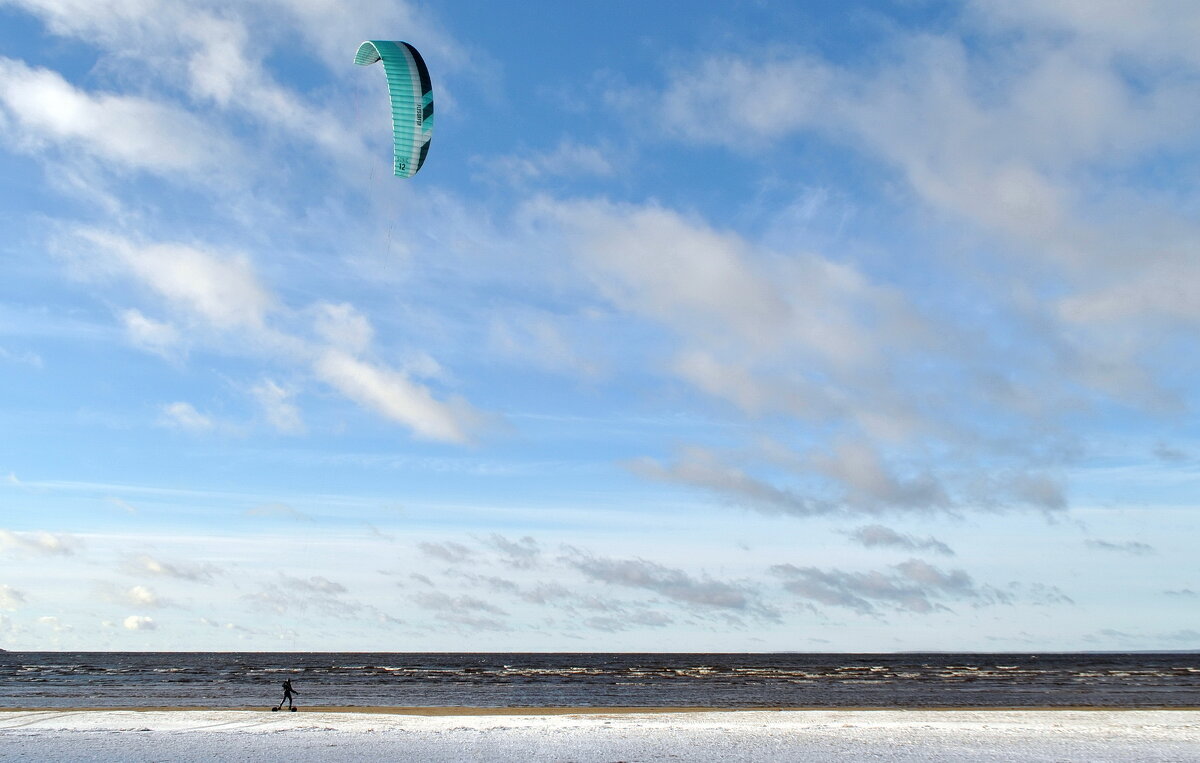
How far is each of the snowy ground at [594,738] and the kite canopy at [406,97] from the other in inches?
600

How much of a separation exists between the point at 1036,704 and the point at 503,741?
1349 inches

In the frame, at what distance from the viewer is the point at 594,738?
19938 millimetres

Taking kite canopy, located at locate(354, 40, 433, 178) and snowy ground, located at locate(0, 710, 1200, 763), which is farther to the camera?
kite canopy, located at locate(354, 40, 433, 178)

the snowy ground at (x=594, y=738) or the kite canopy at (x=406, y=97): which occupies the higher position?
the kite canopy at (x=406, y=97)

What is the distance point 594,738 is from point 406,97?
60.9 feet

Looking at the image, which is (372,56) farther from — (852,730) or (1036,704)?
(1036,704)

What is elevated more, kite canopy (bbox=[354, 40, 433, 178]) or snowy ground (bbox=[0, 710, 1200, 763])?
kite canopy (bbox=[354, 40, 433, 178])

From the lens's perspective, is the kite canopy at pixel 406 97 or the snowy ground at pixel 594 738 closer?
the snowy ground at pixel 594 738

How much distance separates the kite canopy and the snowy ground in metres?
15.2

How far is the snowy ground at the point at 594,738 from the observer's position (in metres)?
17.4

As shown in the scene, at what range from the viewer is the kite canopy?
919 inches

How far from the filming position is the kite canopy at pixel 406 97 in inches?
919

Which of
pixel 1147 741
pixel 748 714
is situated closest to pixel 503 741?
pixel 748 714

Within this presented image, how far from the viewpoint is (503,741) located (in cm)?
1956
